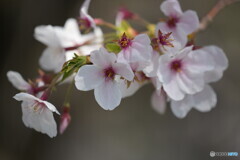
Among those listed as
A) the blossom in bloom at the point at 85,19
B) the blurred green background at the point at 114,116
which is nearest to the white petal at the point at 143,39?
the blossom in bloom at the point at 85,19

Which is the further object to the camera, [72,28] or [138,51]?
[72,28]

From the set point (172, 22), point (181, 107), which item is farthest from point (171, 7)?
point (181, 107)

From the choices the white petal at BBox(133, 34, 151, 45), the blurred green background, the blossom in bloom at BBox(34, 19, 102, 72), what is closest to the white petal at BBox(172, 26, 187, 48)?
the white petal at BBox(133, 34, 151, 45)

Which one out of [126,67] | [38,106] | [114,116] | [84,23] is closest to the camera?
[126,67]

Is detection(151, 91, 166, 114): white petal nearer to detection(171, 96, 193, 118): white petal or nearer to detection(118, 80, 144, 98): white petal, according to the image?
detection(171, 96, 193, 118): white petal

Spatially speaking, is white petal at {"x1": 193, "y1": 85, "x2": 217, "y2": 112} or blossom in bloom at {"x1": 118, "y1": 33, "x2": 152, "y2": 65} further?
white petal at {"x1": 193, "y1": 85, "x2": 217, "y2": 112}

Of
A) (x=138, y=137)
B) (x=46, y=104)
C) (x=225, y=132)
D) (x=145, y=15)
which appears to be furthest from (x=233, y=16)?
(x=46, y=104)

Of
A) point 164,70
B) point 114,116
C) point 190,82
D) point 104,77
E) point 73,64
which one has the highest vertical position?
point 73,64

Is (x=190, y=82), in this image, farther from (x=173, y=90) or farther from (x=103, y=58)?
(x=103, y=58)
